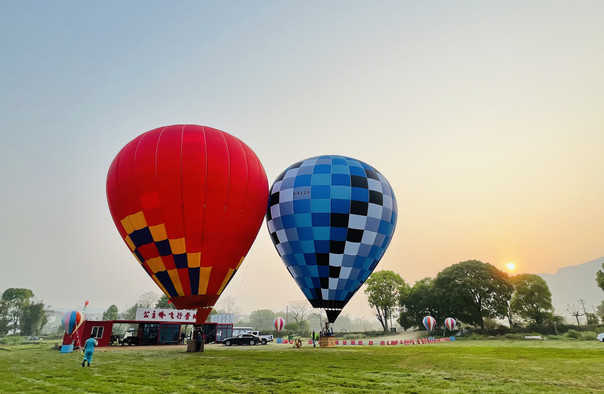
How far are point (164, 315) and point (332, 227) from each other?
23.7 meters

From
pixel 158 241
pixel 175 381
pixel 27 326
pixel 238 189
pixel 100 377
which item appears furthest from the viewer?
pixel 27 326

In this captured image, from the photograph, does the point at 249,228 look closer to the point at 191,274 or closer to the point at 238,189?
the point at 238,189

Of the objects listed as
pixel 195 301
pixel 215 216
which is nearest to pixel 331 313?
pixel 195 301

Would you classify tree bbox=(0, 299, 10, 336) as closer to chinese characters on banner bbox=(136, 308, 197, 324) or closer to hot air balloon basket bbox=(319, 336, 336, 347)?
chinese characters on banner bbox=(136, 308, 197, 324)

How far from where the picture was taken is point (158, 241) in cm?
1700

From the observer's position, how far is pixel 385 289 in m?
58.7

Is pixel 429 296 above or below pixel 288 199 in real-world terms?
below

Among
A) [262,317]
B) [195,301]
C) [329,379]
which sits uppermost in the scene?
[195,301]

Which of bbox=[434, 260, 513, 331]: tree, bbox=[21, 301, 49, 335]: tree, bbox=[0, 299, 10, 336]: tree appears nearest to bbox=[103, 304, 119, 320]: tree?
bbox=[21, 301, 49, 335]: tree

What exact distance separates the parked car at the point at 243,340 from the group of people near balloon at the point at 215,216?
510 inches

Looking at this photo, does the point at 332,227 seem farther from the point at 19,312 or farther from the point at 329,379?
the point at 19,312

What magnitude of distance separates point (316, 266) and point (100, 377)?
13.6 m


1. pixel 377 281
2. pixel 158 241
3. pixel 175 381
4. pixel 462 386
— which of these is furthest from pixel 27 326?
pixel 462 386

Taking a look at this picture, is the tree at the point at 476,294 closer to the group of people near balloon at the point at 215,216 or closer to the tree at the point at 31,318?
the group of people near balloon at the point at 215,216
